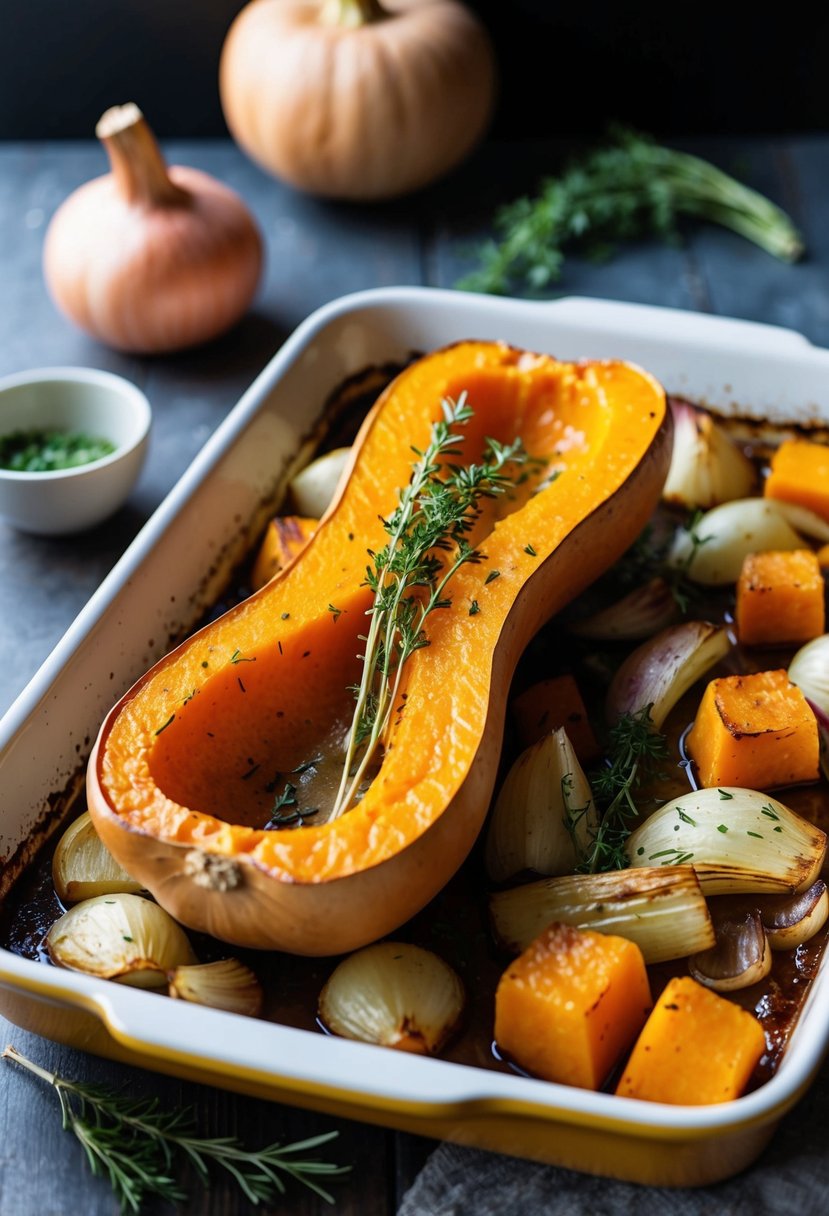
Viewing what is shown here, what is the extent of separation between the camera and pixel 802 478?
169cm

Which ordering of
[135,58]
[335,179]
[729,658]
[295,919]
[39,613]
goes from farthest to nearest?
[135,58], [335,179], [39,613], [729,658], [295,919]

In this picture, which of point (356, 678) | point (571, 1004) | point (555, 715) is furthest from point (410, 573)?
point (571, 1004)

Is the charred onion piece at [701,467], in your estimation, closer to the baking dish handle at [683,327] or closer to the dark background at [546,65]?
the baking dish handle at [683,327]

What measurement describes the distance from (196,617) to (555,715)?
0.45 m

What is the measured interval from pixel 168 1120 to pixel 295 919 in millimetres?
225

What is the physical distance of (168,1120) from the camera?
3.80ft

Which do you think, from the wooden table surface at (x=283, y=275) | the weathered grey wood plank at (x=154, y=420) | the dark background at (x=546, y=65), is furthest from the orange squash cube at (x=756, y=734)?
the dark background at (x=546, y=65)

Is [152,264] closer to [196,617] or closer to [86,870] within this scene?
[196,617]

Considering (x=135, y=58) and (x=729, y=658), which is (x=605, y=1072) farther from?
(x=135, y=58)

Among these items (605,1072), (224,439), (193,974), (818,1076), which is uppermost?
(224,439)

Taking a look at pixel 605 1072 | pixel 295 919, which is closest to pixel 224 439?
pixel 295 919

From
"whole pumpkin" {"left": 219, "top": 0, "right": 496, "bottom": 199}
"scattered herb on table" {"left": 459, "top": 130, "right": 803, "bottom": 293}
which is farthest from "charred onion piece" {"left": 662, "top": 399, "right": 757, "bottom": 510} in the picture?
"whole pumpkin" {"left": 219, "top": 0, "right": 496, "bottom": 199}

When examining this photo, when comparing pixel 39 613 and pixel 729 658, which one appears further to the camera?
pixel 39 613

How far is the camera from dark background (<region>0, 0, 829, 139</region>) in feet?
8.65
